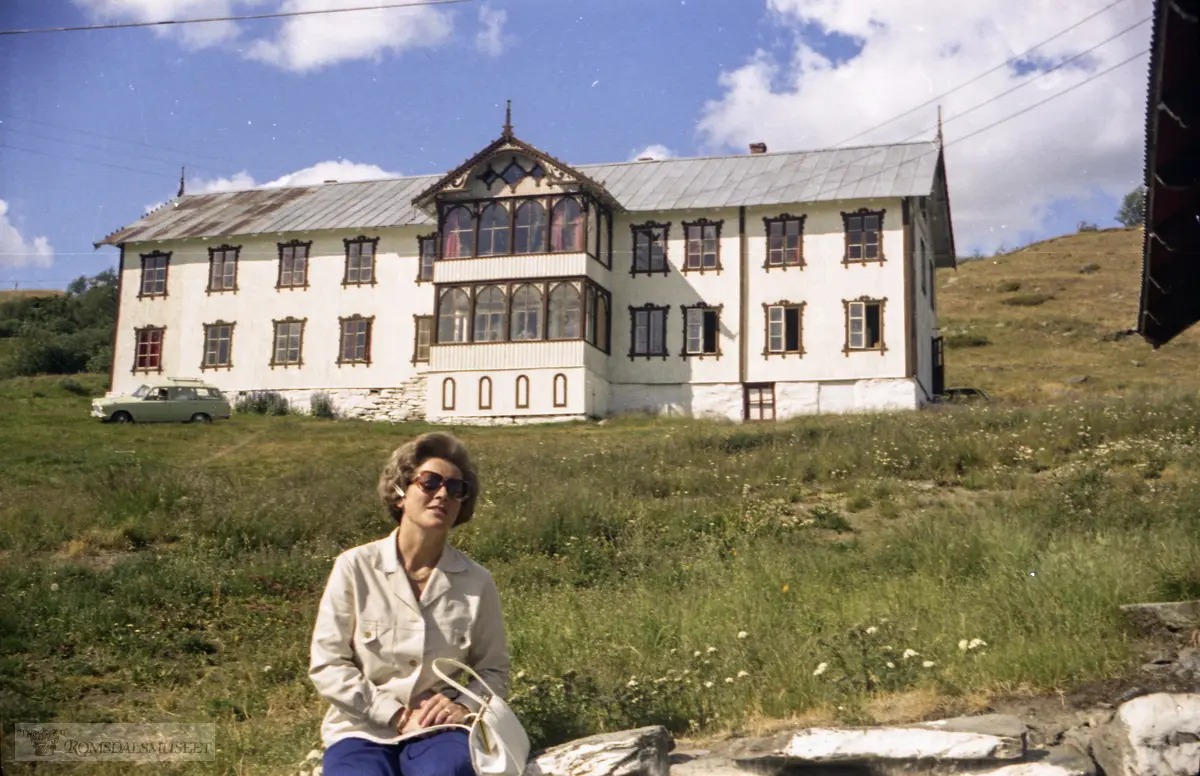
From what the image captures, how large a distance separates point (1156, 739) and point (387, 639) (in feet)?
12.2

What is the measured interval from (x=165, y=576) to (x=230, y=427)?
23.2 m

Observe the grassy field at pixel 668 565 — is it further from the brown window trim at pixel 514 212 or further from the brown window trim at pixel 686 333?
the brown window trim at pixel 514 212

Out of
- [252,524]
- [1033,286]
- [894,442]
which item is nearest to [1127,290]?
[1033,286]

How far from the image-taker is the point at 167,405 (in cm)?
3956

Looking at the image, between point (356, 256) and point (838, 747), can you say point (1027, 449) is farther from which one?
point (356, 256)

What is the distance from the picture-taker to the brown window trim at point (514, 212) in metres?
39.9

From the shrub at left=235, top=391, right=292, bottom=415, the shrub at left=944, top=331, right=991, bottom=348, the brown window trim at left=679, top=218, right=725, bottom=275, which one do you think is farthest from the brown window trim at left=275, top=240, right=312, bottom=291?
the shrub at left=944, top=331, right=991, bottom=348

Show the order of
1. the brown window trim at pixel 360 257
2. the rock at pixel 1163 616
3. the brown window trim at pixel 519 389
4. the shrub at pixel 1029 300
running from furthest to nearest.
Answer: the shrub at pixel 1029 300, the brown window trim at pixel 360 257, the brown window trim at pixel 519 389, the rock at pixel 1163 616

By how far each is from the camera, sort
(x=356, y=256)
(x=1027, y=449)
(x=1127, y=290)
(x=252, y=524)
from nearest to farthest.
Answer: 1. (x=252, y=524)
2. (x=1027, y=449)
3. (x=356, y=256)
4. (x=1127, y=290)

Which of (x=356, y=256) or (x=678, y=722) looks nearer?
(x=678, y=722)

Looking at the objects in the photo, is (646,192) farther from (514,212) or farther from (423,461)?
(423,461)

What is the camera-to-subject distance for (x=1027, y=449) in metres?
20.9

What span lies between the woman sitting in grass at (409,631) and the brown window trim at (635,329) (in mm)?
35403

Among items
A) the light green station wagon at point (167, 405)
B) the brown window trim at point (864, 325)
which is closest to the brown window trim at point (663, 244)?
the brown window trim at point (864, 325)
